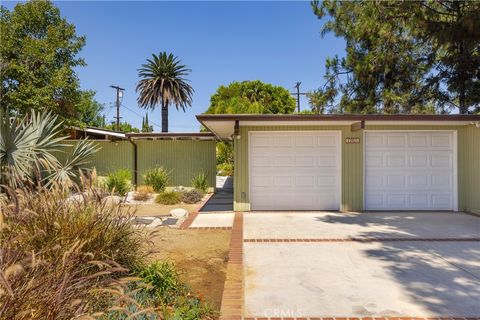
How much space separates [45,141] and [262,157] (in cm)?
599

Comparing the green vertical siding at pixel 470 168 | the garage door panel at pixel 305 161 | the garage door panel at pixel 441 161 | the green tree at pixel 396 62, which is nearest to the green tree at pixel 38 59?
the garage door panel at pixel 305 161

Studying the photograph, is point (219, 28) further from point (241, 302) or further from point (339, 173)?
point (241, 302)

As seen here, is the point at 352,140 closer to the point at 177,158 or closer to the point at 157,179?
the point at 157,179

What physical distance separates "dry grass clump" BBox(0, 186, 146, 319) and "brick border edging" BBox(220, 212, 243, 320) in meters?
1.13

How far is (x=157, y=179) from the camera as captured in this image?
45.0 ft

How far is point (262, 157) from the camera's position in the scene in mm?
9211

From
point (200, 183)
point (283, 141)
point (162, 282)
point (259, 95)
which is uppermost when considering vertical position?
point (259, 95)

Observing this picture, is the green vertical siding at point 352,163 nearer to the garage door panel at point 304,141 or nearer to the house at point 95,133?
the garage door panel at point 304,141

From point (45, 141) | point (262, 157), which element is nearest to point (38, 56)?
point (45, 141)

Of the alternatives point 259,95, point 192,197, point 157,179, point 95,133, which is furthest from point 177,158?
point 259,95

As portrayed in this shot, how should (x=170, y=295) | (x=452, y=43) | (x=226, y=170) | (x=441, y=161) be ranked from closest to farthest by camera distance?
(x=170, y=295)
(x=441, y=161)
(x=452, y=43)
(x=226, y=170)

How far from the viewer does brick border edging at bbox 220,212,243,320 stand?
126 inches

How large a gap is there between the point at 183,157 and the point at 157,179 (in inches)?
76.7

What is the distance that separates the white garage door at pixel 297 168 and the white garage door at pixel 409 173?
1039mm
